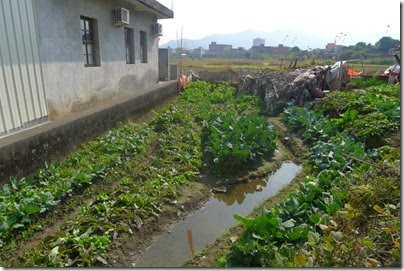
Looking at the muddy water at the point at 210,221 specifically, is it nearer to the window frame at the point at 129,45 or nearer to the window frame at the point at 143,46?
the window frame at the point at 129,45

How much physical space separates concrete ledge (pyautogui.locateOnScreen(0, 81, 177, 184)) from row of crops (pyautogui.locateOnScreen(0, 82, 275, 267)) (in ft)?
0.65

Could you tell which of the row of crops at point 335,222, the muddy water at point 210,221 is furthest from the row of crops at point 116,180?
the row of crops at point 335,222

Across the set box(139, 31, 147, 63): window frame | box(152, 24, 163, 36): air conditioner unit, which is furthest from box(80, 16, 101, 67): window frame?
box(152, 24, 163, 36): air conditioner unit

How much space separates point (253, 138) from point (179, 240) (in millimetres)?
4197

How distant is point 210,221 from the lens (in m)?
5.14

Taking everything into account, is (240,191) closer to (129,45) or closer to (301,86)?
(129,45)

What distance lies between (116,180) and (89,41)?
4.75 meters

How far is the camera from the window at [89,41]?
8.07 m

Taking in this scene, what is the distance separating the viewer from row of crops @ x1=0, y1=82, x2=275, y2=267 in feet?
12.5

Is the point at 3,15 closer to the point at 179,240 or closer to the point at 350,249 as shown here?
the point at 179,240

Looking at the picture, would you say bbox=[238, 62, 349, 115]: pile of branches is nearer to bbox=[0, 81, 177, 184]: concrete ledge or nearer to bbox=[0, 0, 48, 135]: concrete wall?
bbox=[0, 81, 177, 184]: concrete ledge

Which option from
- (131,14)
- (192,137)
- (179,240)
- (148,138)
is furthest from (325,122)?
(131,14)

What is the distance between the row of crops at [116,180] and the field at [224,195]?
2 cm

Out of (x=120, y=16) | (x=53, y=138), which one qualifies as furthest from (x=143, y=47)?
(x=53, y=138)
